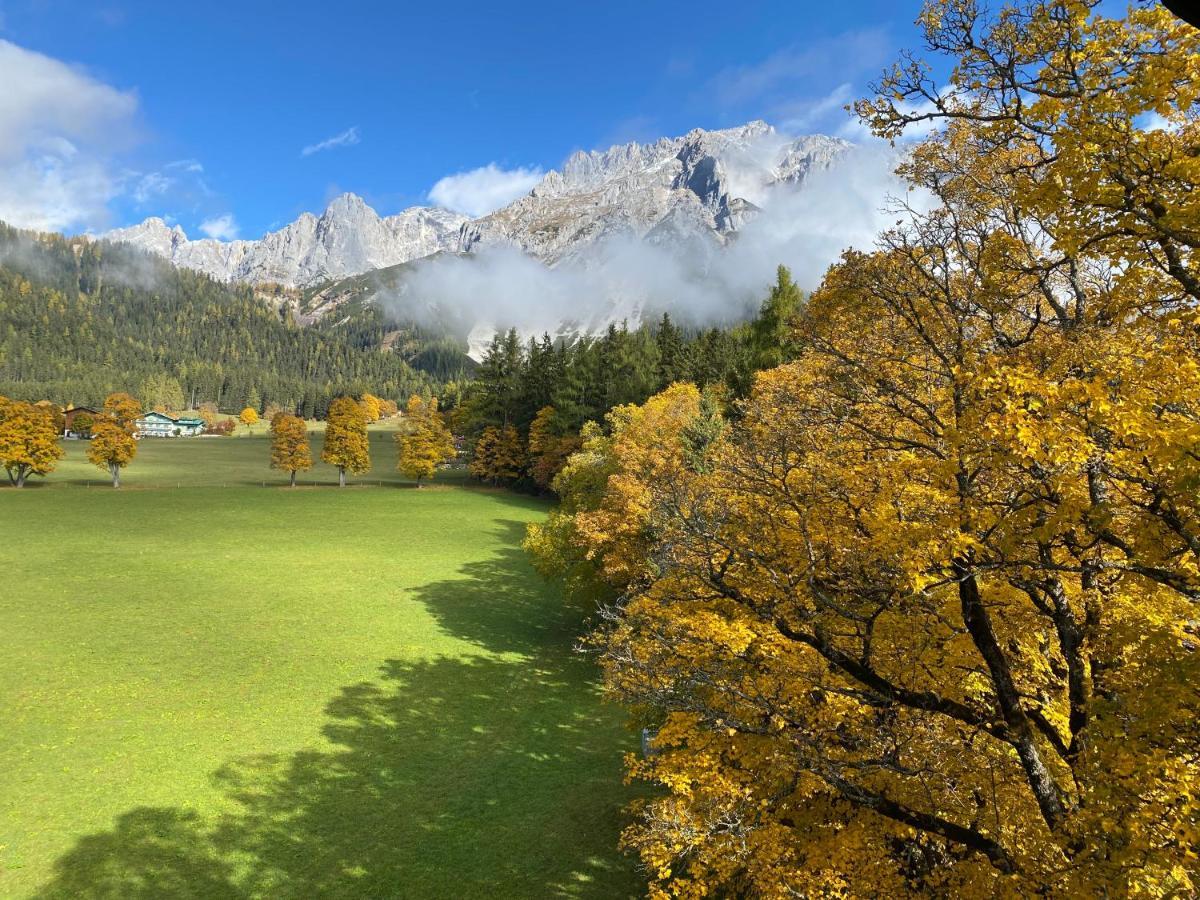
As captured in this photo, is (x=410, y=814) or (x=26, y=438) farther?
(x=26, y=438)

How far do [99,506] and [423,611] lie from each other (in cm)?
5045

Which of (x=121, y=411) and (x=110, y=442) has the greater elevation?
(x=121, y=411)

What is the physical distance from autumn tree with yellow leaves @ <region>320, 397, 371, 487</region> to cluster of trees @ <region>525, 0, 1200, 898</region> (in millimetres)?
86219

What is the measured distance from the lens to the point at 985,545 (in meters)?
9.56

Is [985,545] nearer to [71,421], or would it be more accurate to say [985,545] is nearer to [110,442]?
[110,442]

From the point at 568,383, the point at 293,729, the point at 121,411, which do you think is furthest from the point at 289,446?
the point at 293,729

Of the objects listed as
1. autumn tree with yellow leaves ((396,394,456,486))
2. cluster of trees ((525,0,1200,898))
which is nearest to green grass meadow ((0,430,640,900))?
cluster of trees ((525,0,1200,898))

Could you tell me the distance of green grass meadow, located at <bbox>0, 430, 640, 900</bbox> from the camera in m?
18.6

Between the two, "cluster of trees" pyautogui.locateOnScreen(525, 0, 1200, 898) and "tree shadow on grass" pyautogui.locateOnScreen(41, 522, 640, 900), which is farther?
"tree shadow on grass" pyautogui.locateOnScreen(41, 522, 640, 900)

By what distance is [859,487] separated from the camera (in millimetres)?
13500

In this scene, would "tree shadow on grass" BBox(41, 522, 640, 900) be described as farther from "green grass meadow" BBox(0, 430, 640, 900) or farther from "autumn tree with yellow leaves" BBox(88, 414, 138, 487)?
"autumn tree with yellow leaves" BBox(88, 414, 138, 487)

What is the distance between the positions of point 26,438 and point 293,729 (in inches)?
3088

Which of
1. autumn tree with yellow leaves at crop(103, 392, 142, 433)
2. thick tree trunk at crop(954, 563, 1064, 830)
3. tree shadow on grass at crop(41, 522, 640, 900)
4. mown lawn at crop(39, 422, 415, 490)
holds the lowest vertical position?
tree shadow on grass at crop(41, 522, 640, 900)

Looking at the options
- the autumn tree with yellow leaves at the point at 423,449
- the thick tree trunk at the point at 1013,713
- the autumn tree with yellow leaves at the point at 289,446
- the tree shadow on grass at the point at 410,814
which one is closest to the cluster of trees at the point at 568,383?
the autumn tree with yellow leaves at the point at 423,449
